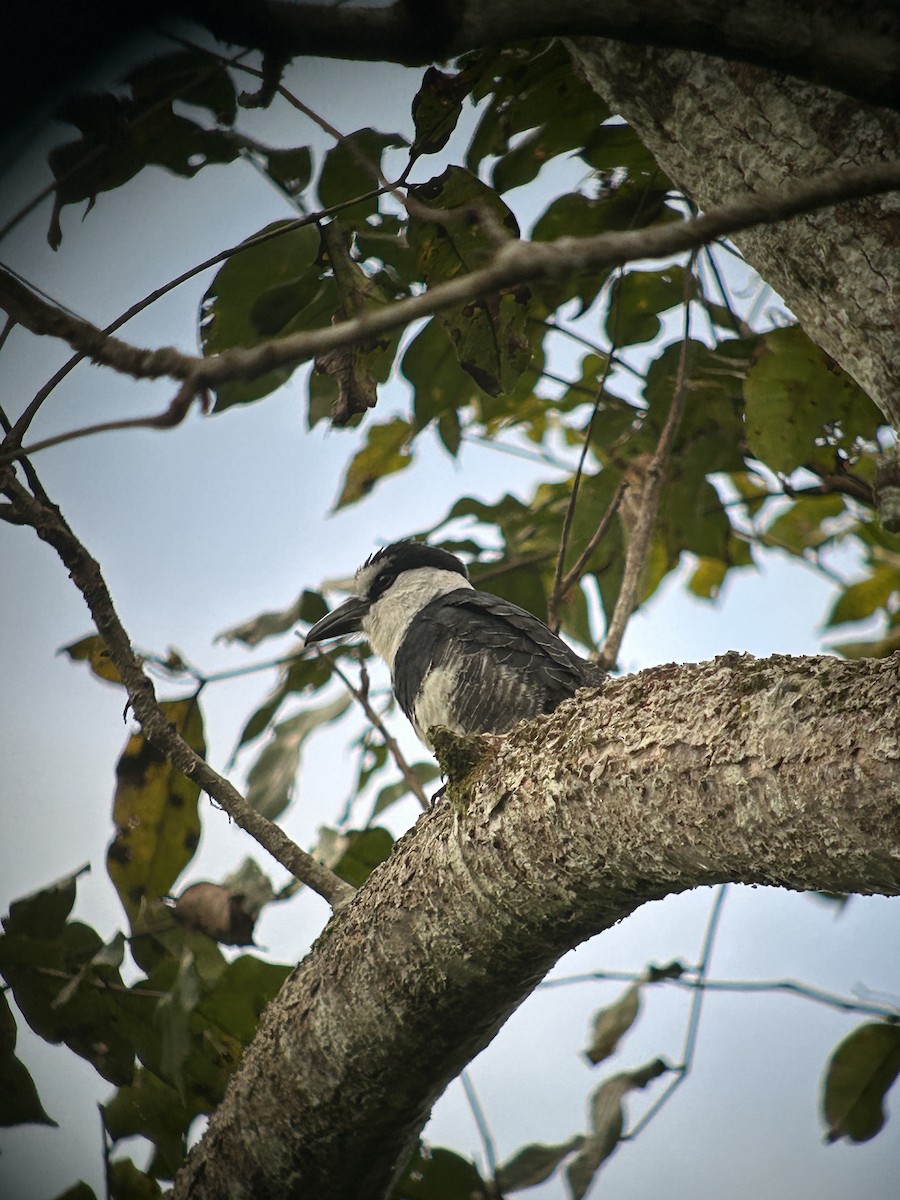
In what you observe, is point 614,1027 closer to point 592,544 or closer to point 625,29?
point 592,544

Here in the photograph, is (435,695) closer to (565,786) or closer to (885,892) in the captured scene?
(565,786)

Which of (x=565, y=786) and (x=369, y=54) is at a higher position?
(x=369, y=54)

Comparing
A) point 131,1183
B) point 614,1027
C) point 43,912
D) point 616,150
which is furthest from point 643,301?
point 131,1183

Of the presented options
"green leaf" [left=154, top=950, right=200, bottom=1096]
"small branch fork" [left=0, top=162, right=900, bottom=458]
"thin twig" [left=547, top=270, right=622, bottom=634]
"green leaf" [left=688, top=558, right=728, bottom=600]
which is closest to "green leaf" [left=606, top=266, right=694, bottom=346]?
"thin twig" [left=547, top=270, right=622, bottom=634]

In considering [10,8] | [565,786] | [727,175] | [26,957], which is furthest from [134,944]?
[727,175]

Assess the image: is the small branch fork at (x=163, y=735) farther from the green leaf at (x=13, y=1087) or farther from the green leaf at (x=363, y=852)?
the green leaf at (x=13, y=1087)

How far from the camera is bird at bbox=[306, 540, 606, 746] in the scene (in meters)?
2.77

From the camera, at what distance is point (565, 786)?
1.48 meters

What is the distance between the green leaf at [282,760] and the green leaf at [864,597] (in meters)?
1.67

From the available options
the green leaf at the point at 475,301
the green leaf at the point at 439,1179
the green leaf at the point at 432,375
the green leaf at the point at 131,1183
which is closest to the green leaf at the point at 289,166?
the green leaf at the point at 475,301

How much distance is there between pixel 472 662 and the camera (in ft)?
9.52

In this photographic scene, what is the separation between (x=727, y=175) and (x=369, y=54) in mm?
828

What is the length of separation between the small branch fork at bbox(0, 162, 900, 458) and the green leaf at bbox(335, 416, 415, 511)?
234 cm

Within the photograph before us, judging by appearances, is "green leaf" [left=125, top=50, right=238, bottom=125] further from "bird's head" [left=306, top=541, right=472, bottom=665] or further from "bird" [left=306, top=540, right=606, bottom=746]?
"bird's head" [left=306, top=541, right=472, bottom=665]
